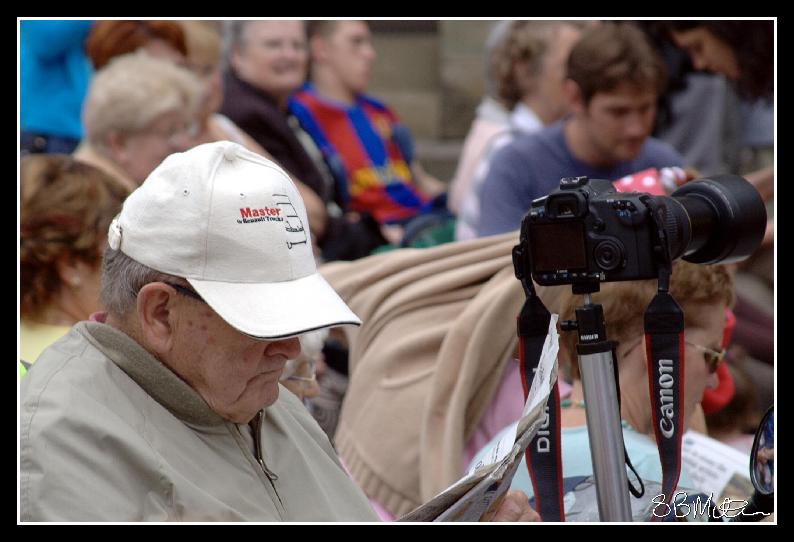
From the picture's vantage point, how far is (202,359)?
199 cm

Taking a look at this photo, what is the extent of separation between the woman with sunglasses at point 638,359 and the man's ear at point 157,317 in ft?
2.78

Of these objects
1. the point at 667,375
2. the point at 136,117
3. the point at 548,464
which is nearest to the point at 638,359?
the point at 548,464

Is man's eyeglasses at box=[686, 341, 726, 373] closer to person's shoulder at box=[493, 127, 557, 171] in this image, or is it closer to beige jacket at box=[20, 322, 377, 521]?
beige jacket at box=[20, 322, 377, 521]

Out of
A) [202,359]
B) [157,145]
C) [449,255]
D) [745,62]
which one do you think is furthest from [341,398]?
[745,62]

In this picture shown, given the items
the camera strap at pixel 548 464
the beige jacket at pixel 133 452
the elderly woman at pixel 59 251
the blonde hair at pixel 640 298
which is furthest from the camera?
the elderly woman at pixel 59 251

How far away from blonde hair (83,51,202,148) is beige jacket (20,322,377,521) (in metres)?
2.58

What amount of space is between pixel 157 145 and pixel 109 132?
0.18 meters

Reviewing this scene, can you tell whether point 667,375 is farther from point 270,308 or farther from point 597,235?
point 270,308

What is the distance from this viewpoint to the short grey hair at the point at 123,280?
1.96 metres

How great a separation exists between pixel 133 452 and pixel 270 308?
0.99 ft

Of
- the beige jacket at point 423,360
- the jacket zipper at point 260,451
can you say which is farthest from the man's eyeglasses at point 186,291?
the beige jacket at point 423,360

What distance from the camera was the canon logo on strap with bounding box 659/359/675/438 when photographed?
78.7 inches

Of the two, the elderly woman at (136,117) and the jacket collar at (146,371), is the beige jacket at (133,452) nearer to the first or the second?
the jacket collar at (146,371)

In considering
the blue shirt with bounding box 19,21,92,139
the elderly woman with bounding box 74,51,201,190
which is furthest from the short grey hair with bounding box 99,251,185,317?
the blue shirt with bounding box 19,21,92,139
